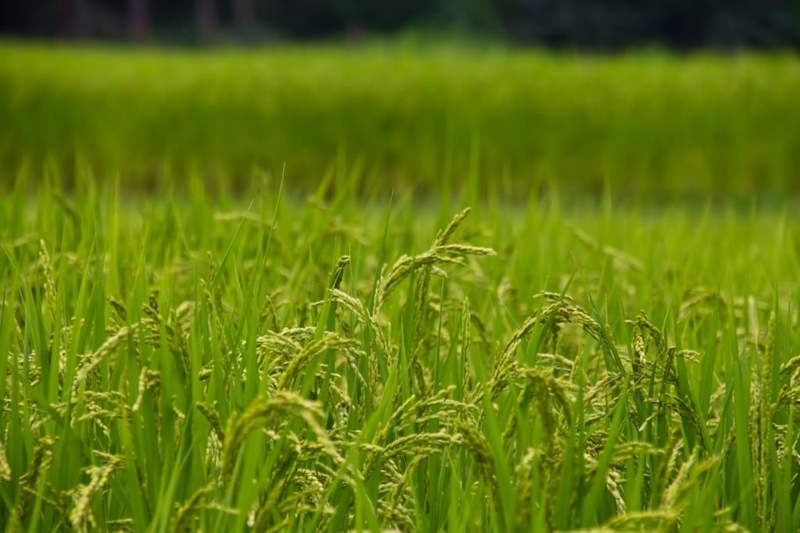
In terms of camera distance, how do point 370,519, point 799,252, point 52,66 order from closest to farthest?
→ 1. point 370,519
2. point 799,252
3. point 52,66

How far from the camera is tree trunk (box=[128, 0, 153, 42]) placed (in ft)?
73.6

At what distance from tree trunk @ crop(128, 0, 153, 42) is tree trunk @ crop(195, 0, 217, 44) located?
120cm

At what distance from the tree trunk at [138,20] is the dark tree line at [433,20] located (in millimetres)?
23

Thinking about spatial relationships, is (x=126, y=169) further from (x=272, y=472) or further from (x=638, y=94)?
(x=272, y=472)

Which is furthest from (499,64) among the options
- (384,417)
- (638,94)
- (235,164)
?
(384,417)

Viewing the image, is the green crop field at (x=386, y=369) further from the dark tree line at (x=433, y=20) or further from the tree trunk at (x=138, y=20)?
the tree trunk at (x=138, y=20)

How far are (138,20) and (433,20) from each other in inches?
A: 267

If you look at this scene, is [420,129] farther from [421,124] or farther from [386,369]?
[386,369]

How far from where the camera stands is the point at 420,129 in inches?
253

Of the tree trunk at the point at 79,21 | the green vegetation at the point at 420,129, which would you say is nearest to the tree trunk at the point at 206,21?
the tree trunk at the point at 79,21

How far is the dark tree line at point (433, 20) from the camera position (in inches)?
736

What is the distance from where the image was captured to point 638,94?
6.71 m

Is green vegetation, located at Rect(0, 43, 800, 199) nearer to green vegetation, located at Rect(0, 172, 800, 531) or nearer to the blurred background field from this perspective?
the blurred background field

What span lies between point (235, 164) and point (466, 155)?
149 centimetres
